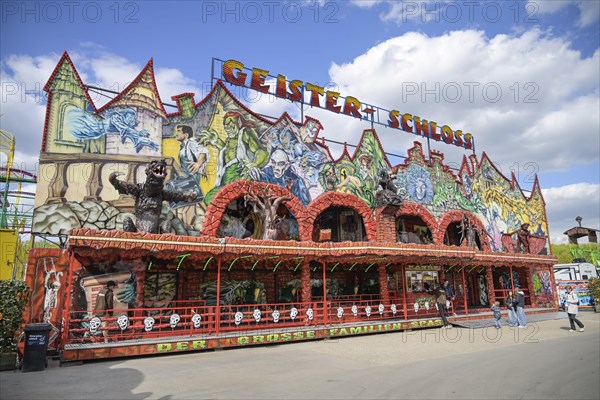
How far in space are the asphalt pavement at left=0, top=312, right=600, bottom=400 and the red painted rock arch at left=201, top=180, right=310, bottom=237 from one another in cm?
618

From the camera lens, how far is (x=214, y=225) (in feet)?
59.0

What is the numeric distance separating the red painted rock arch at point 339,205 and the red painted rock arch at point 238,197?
15.0 inches

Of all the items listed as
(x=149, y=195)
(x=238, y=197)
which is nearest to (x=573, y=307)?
(x=238, y=197)

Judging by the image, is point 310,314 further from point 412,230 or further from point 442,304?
point 412,230

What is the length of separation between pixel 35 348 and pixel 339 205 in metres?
15.3

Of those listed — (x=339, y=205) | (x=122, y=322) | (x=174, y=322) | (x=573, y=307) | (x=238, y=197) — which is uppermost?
(x=339, y=205)

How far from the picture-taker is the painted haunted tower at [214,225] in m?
13.7

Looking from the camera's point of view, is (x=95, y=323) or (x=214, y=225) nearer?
(x=95, y=323)

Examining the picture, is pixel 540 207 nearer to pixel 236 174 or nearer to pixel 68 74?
pixel 236 174

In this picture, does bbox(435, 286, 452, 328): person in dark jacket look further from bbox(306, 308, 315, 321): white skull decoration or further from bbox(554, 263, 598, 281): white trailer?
bbox(554, 263, 598, 281): white trailer

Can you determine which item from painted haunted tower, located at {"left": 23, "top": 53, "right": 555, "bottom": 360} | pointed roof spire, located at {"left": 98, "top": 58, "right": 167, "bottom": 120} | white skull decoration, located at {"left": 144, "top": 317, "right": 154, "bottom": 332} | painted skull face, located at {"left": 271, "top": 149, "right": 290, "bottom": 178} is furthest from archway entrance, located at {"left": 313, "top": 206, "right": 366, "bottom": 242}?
white skull decoration, located at {"left": 144, "top": 317, "right": 154, "bottom": 332}

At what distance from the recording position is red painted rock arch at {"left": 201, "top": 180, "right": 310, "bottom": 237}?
58.8 feet

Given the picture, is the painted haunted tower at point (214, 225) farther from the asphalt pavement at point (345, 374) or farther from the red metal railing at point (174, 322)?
the asphalt pavement at point (345, 374)

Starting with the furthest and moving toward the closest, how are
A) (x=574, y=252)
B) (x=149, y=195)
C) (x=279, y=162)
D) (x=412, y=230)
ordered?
(x=574, y=252) < (x=412, y=230) < (x=279, y=162) < (x=149, y=195)
